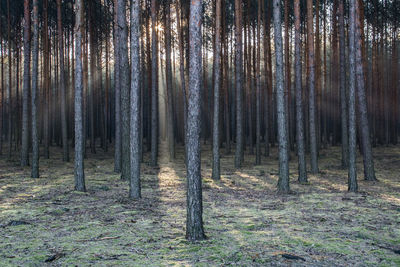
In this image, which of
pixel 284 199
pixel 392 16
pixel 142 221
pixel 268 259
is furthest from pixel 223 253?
pixel 392 16

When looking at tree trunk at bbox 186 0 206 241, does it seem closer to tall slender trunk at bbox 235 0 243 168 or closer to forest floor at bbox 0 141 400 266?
forest floor at bbox 0 141 400 266

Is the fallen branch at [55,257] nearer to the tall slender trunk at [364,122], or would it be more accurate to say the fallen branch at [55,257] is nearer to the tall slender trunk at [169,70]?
the tall slender trunk at [364,122]

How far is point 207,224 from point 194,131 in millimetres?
2156

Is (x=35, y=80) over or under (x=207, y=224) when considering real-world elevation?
over

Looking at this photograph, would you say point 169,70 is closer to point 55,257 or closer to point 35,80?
point 35,80

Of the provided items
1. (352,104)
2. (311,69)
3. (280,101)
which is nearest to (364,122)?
(352,104)

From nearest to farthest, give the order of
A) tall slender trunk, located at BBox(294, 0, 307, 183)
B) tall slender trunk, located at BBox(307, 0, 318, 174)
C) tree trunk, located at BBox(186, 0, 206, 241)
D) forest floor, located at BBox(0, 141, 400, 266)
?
forest floor, located at BBox(0, 141, 400, 266), tree trunk, located at BBox(186, 0, 206, 241), tall slender trunk, located at BBox(294, 0, 307, 183), tall slender trunk, located at BBox(307, 0, 318, 174)

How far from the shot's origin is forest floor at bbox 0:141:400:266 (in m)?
4.96

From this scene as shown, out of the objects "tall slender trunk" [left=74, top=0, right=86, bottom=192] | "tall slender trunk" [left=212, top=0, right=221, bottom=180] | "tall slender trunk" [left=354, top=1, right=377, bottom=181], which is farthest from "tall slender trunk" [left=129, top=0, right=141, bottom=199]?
"tall slender trunk" [left=354, top=1, right=377, bottom=181]

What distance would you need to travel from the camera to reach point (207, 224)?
677 cm

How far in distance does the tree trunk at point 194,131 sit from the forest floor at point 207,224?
386mm

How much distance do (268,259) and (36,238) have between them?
12.5 ft

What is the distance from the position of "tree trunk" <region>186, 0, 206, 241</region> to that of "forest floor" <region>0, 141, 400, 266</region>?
1.27 ft

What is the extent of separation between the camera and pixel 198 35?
5.64m
